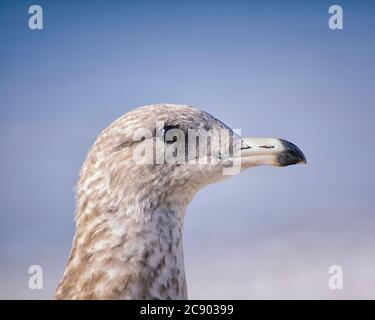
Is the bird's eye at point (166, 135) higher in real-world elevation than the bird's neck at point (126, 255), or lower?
higher

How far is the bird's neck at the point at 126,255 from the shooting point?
3672mm

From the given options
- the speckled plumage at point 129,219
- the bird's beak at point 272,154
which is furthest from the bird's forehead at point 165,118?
the bird's beak at point 272,154

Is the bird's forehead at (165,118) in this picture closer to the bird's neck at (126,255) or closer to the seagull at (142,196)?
the seagull at (142,196)

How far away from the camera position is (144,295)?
3660mm

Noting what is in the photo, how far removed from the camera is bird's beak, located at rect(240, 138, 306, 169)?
13.5 ft

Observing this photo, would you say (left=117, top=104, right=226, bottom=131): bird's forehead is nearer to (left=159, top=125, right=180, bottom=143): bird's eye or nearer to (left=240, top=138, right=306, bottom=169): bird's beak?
(left=159, top=125, right=180, bottom=143): bird's eye

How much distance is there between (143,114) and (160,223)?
0.64 meters

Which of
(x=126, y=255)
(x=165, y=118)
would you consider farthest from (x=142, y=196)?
(x=165, y=118)

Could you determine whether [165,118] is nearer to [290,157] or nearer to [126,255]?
[290,157]

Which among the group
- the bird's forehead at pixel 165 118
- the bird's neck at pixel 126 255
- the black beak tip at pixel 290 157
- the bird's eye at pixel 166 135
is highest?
the bird's forehead at pixel 165 118

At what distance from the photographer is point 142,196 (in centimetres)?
392
